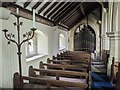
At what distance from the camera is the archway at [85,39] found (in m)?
10.7

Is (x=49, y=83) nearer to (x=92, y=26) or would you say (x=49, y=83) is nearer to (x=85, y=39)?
(x=85, y=39)

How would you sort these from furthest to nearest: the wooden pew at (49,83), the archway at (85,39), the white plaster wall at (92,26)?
the white plaster wall at (92,26), the archway at (85,39), the wooden pew at (49,83)

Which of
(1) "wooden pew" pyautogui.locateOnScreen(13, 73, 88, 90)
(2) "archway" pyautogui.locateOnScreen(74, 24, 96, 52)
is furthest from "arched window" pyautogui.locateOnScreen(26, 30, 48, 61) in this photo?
(2) "archway" pyautogui.locateOnScreen(74, 24, 96, 52)

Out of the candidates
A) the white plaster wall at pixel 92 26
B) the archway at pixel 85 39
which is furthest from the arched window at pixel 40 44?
the white plaster wall at pixel 92 26

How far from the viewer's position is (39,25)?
4.33 meters

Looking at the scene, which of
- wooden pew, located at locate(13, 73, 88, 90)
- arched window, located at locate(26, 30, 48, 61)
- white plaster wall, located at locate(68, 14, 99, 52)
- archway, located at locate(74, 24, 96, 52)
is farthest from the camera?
white plaster wall, located at locate(68, 14, 99, 52)

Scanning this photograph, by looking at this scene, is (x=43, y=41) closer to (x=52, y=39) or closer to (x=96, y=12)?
(x=52, y=39)

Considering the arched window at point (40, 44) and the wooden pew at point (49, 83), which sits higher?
the arched window at point (40, 44)

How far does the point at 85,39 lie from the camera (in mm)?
10758

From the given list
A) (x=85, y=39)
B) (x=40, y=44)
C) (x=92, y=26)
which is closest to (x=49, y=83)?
(x=40, y=44)

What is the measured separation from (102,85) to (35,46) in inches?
82.2

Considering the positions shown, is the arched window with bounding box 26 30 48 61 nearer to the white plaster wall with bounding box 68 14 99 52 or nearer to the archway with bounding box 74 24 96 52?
the archway with bounding box 74 24 96 52

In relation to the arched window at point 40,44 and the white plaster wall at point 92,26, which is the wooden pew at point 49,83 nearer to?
the arched window at point 40,44

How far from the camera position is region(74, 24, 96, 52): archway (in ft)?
35.0
